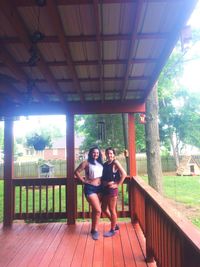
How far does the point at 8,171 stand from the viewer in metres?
5.76

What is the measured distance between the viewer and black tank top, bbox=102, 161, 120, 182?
4691 mm

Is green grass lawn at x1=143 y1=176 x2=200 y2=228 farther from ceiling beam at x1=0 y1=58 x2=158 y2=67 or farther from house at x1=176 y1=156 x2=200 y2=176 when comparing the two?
ceiling beam at x1=0 y1=58 x2=158 y2=67

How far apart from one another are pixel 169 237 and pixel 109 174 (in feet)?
7.13

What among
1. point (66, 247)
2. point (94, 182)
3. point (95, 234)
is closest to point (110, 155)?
point (94, 182)

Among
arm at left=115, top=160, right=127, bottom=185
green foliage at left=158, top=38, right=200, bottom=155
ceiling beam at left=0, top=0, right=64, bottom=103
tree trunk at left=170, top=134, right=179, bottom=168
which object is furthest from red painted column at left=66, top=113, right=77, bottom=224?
tree trunk at left=170, top=134, right=179, bottom=168

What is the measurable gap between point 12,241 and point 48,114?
2338 mm

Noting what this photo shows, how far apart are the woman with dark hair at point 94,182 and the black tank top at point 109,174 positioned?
8 centimetres

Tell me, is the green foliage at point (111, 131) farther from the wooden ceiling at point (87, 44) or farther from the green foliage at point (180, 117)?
the wooden ceiling at point (87, 44)

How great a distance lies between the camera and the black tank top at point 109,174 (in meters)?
4.69

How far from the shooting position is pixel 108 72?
13.8 feet

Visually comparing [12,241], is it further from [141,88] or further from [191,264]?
[191,264]

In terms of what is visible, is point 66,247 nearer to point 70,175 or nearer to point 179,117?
point 70,175

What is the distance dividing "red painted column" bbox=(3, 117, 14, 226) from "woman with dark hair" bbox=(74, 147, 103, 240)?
1611 mm

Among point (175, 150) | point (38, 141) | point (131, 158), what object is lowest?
point (131, 158)
